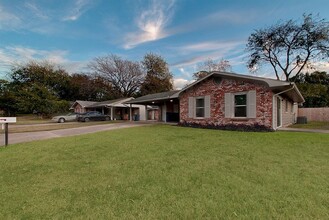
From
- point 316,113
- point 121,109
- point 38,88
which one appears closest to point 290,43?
point 316,113

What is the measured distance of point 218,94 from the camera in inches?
535

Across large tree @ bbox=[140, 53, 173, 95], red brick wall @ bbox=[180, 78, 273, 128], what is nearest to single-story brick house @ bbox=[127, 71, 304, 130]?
red brick wall @ bbox=[180, 78, 273, 128]

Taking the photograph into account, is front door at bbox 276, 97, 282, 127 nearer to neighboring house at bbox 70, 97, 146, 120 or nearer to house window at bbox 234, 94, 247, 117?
house window at bbox 234, 94, 247, 117

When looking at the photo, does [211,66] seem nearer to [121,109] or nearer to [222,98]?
[121,109]

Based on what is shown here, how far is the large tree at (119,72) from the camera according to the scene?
133 feet

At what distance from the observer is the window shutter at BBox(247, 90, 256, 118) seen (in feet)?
39.3

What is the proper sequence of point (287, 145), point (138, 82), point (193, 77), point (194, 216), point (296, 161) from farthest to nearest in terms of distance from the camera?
point (138, 82), point (193, 77), point (287, 145), point (296, 161), point (194, 216)

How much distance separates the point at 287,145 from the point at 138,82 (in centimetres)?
3791

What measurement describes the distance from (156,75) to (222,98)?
109ft

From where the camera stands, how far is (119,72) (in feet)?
135

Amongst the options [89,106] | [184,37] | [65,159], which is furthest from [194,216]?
[89,106]

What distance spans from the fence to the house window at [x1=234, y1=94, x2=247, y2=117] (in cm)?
1375

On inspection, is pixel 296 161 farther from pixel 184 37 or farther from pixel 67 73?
pixel 67 73

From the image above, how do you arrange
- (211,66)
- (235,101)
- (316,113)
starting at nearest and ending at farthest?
(235,101) → (316,113) → (211,66)
